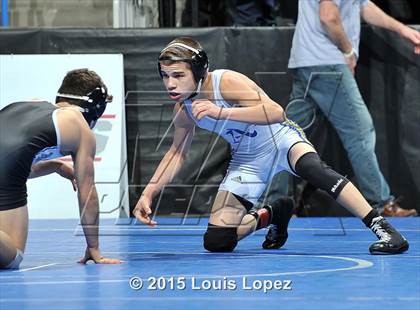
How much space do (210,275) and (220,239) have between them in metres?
1.29

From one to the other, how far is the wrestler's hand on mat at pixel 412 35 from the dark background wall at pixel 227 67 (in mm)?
433

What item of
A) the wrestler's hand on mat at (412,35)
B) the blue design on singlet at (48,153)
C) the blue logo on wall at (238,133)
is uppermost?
the wrestler's hand on mat at (412,35)

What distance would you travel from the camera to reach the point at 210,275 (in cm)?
517

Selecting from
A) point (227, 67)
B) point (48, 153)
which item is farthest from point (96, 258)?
point (227, 67)

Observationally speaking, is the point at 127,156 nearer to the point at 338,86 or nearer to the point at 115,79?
the point at 115,79

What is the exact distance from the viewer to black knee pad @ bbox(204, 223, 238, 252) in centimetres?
644

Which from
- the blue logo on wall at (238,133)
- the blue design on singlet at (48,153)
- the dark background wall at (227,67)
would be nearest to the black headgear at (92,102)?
the blue design on singlet at (48,153)

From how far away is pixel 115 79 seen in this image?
9.13 metres

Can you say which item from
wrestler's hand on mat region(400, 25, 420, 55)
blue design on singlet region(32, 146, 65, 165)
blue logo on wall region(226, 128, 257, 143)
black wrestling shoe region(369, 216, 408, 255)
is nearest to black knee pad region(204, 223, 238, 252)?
blue logo on wall region(226, 128, 257, 143)

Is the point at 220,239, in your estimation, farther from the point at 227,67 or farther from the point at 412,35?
the point at 412,35

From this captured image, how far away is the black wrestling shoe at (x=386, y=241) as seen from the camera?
6008 millimetres

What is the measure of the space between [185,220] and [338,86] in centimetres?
175

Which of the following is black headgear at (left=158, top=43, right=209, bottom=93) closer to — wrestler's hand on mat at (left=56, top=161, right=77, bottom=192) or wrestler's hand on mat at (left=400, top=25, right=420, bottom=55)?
wrestler's hand on mat at (left=56, top=161, right=77, bottom=192)

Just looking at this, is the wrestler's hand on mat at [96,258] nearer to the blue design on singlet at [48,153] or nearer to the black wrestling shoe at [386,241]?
the blue design on singlet at [48,153]
